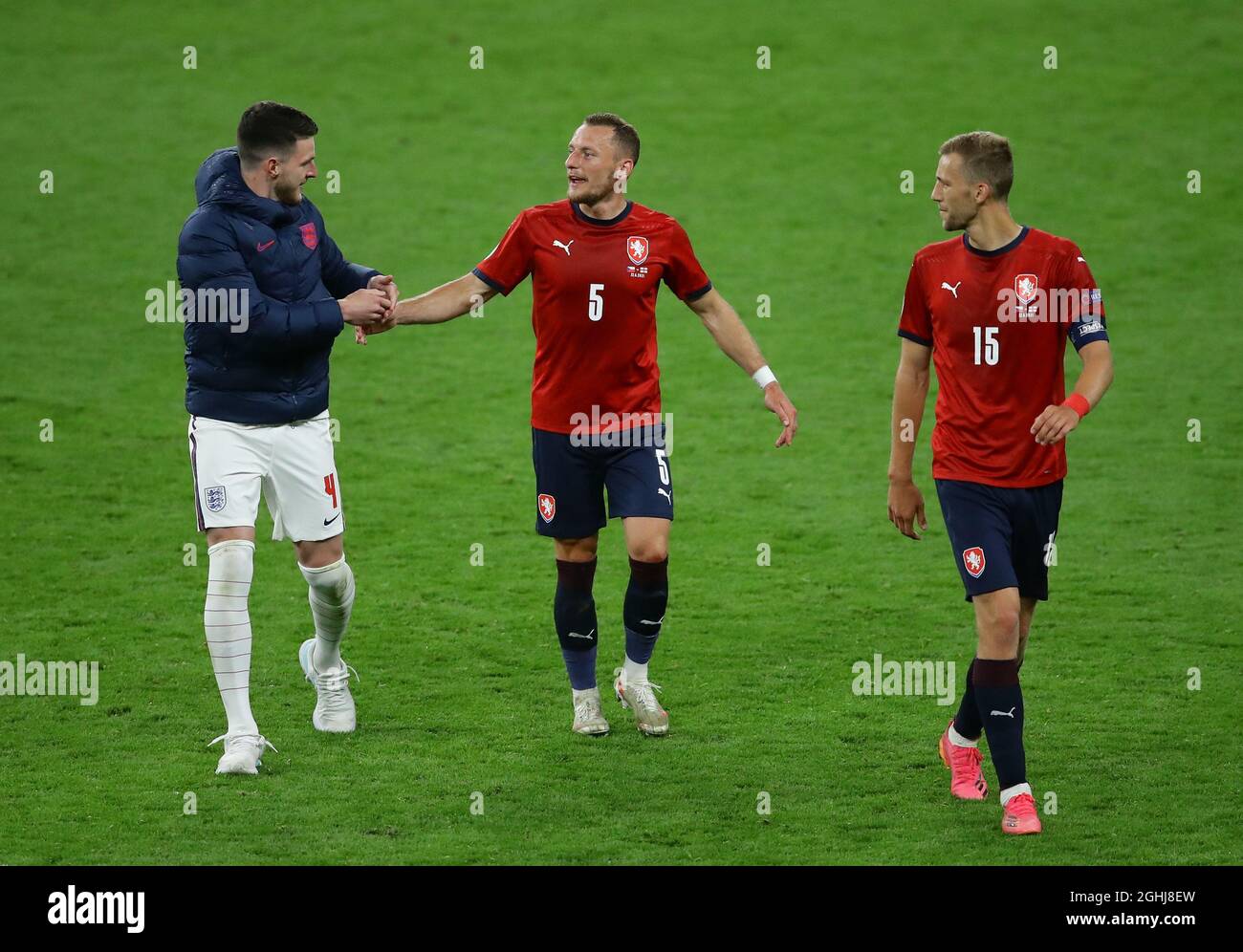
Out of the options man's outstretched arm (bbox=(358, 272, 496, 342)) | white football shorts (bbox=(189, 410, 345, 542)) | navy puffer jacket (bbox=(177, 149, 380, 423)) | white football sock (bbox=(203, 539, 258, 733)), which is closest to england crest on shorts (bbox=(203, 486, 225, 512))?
white football shorts (bbox=(189, 410, 345, 542))

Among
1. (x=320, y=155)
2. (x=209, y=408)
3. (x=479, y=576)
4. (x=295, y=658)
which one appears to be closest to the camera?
(x=209, y=408)

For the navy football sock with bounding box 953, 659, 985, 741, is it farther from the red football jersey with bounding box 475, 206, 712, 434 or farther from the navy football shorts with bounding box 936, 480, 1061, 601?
the red football jersey with bounding box 475, 206, 712, 434

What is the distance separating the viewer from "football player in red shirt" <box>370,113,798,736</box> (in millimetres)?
6531

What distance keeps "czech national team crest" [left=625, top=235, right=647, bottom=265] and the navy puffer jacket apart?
118 centimetres

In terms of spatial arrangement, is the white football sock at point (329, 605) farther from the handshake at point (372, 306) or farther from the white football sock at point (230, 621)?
the handshake at point (372, 306)

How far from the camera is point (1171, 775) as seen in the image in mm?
6312

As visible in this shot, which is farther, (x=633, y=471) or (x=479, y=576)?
(x=479, y=576)

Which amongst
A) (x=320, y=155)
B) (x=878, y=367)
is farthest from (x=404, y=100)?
(x=878, y=367)

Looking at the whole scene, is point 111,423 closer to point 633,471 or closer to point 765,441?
point 765,441

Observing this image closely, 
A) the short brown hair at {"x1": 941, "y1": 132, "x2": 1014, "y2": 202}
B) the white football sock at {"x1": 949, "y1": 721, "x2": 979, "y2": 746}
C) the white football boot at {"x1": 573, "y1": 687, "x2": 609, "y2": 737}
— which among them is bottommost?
the white football sock at {"x1": 949, "y1": 721, "x2": 979, "y2": 746}

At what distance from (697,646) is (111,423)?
575 centimetres

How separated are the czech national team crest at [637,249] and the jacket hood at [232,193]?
1336 millimetres

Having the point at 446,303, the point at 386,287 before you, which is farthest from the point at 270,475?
the point at 446,303

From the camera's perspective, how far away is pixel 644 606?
22.2 ft
